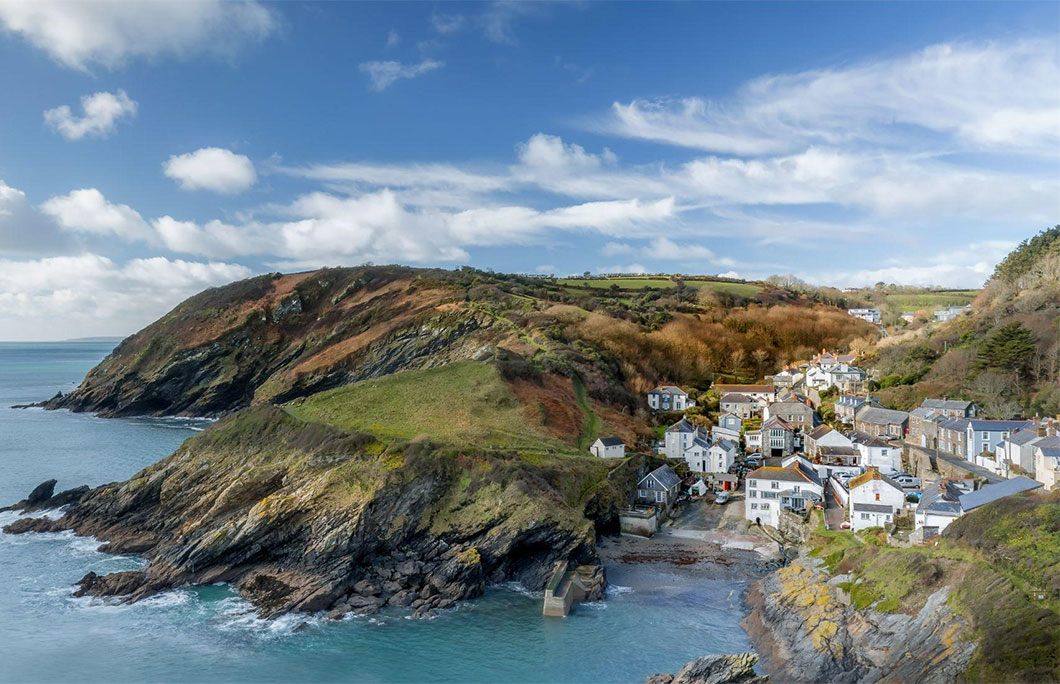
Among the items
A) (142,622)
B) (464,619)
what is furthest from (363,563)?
(142,622)

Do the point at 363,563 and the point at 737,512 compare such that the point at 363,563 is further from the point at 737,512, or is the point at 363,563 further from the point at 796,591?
the point at 737,512

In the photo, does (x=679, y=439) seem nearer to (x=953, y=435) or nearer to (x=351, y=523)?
(x=953, y=435)

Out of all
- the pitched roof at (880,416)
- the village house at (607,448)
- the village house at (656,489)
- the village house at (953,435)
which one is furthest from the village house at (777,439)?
the village house at (607,448)

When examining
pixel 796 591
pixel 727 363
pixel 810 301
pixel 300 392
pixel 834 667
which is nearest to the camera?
pixel 834 667

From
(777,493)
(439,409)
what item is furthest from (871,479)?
(439,409)

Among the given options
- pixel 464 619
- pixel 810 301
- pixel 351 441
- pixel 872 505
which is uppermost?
pixel 810 301

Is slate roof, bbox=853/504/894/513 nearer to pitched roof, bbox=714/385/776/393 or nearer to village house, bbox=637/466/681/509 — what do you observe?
village house, bbox=637/466/681/509

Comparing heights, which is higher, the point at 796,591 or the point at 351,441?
the point at 351,441
